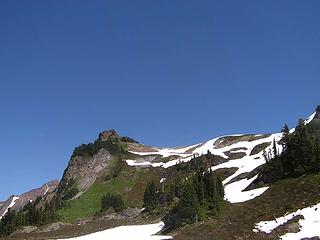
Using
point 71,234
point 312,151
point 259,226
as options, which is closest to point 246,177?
point 312,151

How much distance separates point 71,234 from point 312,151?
45885 millimetres

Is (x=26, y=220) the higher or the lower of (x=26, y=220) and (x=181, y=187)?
the higher

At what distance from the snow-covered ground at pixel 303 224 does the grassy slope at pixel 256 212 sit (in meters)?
1.16

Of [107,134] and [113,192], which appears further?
[107,134]

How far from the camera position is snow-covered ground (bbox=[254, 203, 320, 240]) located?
38.9 metres

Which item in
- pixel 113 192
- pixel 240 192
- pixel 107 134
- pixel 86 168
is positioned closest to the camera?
pixel 240 192

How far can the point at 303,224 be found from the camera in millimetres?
41500

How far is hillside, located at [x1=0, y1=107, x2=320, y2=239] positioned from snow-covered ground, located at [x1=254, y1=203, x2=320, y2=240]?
0.74 ft

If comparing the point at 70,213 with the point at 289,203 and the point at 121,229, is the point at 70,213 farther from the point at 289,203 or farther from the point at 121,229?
the point at 289,203

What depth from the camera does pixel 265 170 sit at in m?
78.4

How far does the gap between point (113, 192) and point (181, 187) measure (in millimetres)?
48098

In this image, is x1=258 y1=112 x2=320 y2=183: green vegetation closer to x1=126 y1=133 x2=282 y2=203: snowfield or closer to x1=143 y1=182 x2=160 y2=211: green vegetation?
x1=126 y1=133 x2=282 y2=203: snowfield

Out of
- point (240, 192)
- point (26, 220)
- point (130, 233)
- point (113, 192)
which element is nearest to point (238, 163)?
point (113, 192)

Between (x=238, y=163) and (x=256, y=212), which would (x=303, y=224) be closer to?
(x=256, y=212)
